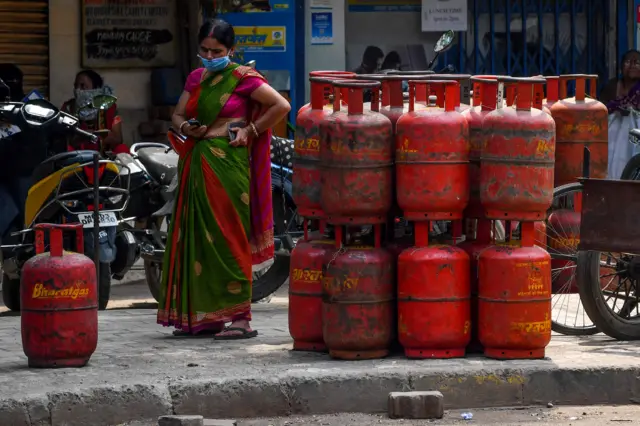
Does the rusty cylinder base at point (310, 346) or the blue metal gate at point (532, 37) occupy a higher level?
the blue metal gate at point (532, 37)

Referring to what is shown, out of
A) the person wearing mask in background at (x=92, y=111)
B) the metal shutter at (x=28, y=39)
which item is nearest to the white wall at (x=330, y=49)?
the person wearing mask in background at (x=92, y=111)

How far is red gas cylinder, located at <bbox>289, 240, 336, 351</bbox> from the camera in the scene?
23.1 ft

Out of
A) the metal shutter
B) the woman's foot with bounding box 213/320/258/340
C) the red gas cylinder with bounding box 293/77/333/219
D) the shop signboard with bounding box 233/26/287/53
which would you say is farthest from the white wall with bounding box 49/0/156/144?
the red gas cylinder with bounding box 293/77/333/219

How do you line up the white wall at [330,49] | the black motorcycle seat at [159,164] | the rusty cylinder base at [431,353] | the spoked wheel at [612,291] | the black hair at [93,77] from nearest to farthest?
the rusty cylinder base at [431,353] → the spoked wheel at [612,291] → the black motorcycle seat at [159,164] → the black hair at [93,77] → the white wall at [330,49]

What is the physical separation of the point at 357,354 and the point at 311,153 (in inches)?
42.4

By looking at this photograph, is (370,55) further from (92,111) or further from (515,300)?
(515,300)

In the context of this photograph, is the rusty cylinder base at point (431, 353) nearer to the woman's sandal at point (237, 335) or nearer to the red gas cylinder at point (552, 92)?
the woman's sandal at point (237, 335)

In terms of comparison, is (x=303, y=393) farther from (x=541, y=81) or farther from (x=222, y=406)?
(x=541, y=81)

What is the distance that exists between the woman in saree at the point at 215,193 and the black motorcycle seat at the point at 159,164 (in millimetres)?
2076

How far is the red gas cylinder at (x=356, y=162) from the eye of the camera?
6691 mm

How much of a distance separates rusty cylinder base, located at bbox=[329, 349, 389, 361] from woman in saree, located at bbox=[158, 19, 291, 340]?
107 cm

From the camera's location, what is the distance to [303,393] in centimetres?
635

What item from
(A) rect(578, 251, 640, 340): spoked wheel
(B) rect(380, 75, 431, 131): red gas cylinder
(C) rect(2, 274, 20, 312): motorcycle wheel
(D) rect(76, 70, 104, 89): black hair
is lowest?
(C) rect(2, 274, 20, 312): motorcycle wheel

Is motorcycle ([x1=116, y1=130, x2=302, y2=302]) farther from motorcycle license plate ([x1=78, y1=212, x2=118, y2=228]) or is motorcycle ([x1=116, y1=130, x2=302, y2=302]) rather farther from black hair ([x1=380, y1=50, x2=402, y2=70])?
black hair ([x1=380, y1=50, x2=402, y2=70])
